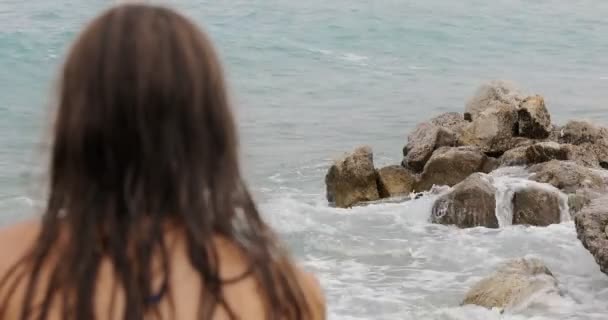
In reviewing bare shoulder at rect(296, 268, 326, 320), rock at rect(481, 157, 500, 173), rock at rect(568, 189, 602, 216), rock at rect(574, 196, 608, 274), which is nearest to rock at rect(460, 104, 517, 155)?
rock at rect(481, 157, 500, 173)

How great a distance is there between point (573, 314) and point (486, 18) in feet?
107

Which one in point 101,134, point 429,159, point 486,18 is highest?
point 101,134

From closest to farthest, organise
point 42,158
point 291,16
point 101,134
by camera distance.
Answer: point 101,134
point 42,158
point 291,16

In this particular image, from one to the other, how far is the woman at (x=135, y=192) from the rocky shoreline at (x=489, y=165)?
27.8 ft

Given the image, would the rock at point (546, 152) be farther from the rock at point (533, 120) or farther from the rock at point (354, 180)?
the rock at point (354, 180)

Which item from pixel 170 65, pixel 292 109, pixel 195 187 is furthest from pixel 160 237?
pixel 292 109

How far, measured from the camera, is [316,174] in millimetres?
16781

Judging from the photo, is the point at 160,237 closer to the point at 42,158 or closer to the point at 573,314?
the point at 42,158

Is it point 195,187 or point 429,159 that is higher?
point 195,187

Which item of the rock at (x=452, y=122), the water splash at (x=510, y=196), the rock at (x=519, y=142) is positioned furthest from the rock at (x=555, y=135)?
the water splash at (x=510, y=196)

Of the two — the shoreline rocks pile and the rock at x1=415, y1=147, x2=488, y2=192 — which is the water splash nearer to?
the shoreline rocks pile

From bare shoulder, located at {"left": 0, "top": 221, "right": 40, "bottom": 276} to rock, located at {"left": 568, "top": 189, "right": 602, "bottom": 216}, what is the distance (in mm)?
10533

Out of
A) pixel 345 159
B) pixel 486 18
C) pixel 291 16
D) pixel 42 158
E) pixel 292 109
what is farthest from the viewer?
pixel 486 18

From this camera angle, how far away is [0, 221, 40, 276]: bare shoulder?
5.82 feet
